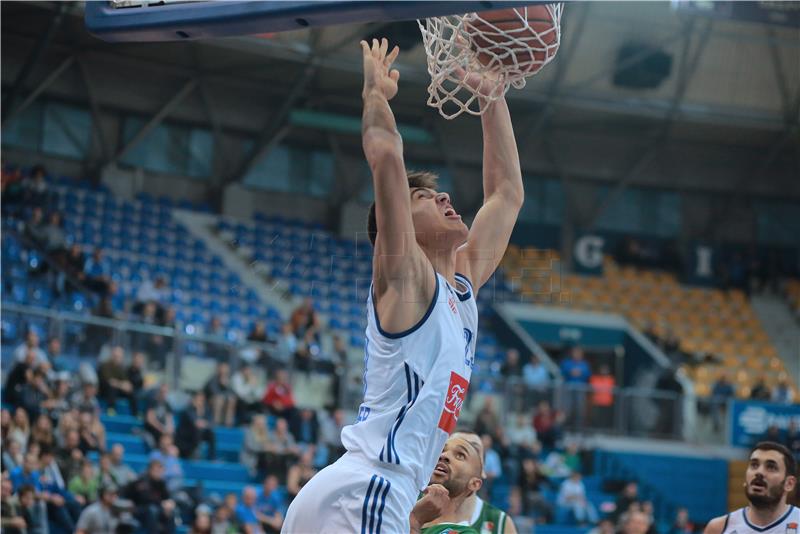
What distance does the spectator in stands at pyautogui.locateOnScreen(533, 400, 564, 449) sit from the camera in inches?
675

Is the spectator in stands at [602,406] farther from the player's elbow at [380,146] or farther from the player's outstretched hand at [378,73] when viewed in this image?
the player's elbow at [380,146]

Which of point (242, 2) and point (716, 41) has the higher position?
point (716, 41)

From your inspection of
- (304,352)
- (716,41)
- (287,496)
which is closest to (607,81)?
(716,41)

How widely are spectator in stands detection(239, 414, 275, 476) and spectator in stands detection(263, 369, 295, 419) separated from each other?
1.57 ft

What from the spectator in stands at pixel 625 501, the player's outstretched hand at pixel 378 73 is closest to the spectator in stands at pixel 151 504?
the spectator in stands at pixel 625 501

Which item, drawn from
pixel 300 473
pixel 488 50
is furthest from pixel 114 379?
pixel 488 50

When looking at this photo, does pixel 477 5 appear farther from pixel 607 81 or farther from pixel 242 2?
pixel 607 81

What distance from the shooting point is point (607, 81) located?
899 inches

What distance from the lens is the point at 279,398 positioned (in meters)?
14.6

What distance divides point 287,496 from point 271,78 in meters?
11.1

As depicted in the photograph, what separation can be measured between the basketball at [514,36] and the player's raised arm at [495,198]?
29cm

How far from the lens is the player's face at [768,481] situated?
6.64 m

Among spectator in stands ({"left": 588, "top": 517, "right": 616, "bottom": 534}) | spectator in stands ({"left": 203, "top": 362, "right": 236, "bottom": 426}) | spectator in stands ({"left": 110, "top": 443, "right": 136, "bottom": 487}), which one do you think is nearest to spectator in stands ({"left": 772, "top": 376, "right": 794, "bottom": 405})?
spectator in stands ({"left": 588, "top": 517, "right": 616, "bottom": 534})

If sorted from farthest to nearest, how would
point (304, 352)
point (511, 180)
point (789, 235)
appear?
point (789, 235)
point (304, 352)
point (511, 180)
